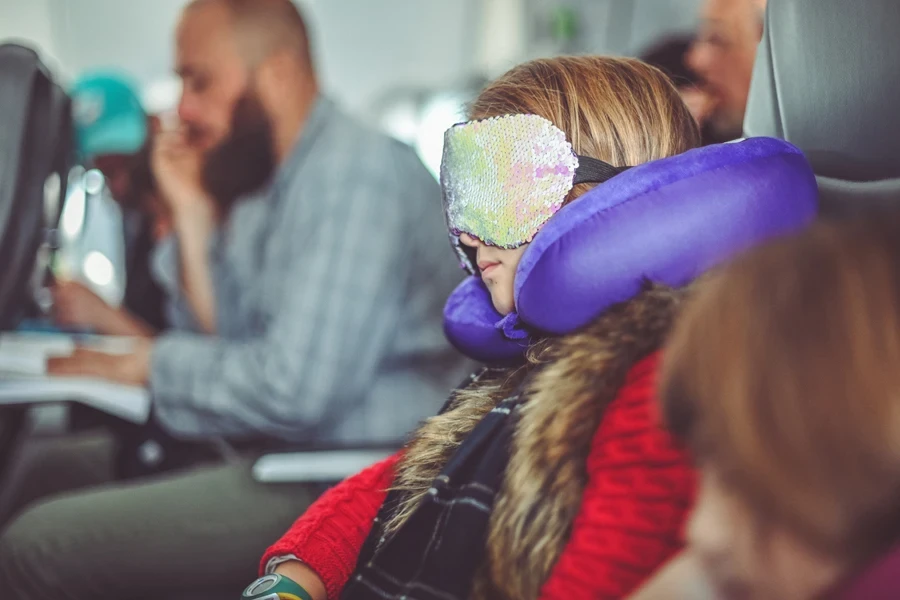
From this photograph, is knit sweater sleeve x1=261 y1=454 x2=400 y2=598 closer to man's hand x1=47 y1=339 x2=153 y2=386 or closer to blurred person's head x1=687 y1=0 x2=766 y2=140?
man's hand x1=47 y1=339 x2=153 y2=386

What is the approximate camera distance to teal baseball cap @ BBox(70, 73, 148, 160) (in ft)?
6.67

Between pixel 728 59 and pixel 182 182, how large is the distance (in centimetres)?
128

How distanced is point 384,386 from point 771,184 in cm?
100

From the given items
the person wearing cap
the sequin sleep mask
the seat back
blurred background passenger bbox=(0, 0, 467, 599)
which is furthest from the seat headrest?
the person wearing cap

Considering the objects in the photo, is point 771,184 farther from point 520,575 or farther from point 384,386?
point 384,386

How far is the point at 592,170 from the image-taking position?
31.0 inches

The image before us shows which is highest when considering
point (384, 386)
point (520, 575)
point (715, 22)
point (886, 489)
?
point (715, 22)

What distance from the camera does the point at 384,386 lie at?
5.08ft

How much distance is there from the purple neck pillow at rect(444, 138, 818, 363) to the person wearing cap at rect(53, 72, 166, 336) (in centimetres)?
161

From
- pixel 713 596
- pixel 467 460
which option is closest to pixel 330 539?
pixel 467 460

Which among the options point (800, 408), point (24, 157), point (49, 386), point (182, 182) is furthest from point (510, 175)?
point (182, 182)

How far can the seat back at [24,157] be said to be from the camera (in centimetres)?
130

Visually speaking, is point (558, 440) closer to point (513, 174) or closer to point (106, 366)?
point (513, 174)

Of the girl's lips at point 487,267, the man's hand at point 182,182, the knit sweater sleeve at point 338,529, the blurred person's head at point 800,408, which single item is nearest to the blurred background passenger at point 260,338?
the man's hand at point 182,182
